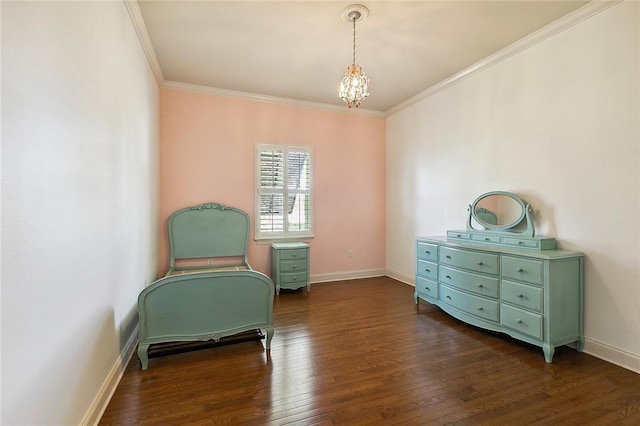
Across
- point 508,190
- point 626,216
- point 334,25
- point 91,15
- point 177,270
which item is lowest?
point 177,270

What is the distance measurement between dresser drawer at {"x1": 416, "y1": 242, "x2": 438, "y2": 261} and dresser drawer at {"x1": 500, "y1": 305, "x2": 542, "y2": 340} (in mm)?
947

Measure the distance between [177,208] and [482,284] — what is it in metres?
3.95

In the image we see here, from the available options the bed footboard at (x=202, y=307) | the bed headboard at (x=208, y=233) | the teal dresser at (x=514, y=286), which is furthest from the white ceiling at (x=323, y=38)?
the bed footboard at (x=202, y=307)

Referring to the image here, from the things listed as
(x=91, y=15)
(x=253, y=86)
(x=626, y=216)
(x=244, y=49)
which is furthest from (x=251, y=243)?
(x=626, y=216)

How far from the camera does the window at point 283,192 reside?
183 inches

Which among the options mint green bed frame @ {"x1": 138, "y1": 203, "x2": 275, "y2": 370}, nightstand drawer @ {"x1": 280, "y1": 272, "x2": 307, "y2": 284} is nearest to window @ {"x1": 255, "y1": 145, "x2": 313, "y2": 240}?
nightstand drawer @ {"x1": 280, "y1": 272, "x2": 307, "y2": 284}

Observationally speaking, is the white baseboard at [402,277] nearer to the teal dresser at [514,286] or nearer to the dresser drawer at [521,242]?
the teal dresser at [514,286]

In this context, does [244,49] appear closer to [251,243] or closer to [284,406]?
[251,243]

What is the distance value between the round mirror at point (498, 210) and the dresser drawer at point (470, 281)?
67 centimetres

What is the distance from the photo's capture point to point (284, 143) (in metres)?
4.77

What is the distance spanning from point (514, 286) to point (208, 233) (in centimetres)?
373

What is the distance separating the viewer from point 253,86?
166 inches

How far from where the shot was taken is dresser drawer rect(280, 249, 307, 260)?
14.3ft

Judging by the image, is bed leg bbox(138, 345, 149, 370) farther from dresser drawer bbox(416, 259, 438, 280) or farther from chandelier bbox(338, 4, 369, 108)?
dresser drawer bbox(416, 259, 438, 280)
